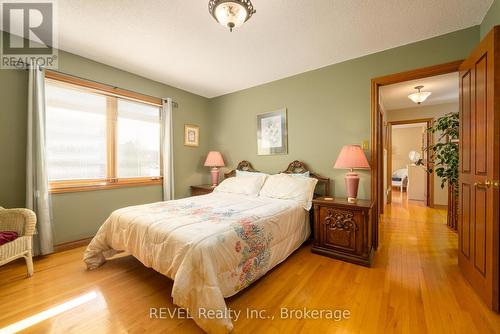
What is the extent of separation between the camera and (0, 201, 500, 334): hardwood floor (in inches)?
54.2

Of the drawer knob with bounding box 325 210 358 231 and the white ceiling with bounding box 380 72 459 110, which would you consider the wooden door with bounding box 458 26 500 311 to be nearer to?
the drawer knob with bounding box 325 210 358 231

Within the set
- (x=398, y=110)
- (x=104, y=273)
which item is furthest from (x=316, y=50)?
(x=398, y=110)

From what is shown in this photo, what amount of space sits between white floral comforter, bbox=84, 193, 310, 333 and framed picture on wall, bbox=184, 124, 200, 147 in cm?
174

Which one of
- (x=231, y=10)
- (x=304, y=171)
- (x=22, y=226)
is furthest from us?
(x=304, y=171)

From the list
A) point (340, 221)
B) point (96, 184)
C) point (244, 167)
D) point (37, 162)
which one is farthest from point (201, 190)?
point (340, 221)

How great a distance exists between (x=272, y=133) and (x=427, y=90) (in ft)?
10.2

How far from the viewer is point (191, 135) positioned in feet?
13.2

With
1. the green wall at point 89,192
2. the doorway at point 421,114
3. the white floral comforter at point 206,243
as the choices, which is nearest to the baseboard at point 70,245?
the green wall at point 89,192

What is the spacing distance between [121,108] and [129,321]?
2.77 m

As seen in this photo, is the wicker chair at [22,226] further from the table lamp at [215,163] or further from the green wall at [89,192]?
the table lamp at [215,163]

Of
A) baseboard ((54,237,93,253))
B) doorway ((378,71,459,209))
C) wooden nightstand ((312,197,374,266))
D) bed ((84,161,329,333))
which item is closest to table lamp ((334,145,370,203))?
wooden nightstand ((312,197,374,266))

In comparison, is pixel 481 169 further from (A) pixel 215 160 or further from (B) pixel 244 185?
(A) pixel 215 160

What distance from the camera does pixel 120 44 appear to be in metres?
2.40

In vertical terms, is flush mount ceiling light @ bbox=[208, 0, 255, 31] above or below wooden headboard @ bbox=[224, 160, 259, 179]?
above
